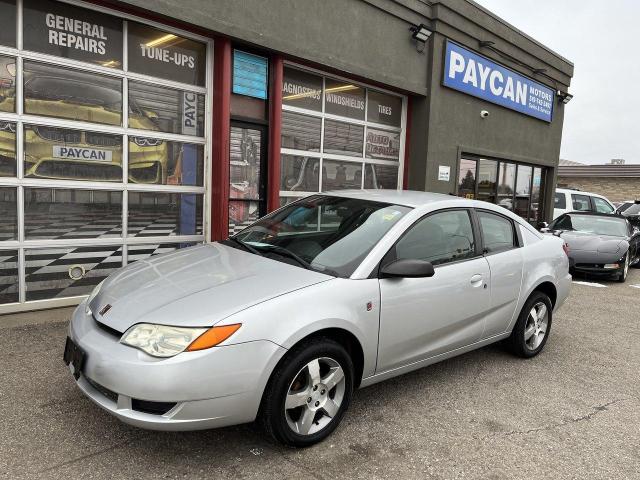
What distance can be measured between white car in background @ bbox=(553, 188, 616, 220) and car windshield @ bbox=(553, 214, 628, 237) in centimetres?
389

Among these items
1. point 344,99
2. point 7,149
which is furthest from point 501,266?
point 344,99

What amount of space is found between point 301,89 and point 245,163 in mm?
1689

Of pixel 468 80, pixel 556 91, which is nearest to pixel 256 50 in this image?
pixel 468 80

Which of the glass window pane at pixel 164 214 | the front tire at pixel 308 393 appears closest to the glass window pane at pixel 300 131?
the glass window pane at pixel 164 214

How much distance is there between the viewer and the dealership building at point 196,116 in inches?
210

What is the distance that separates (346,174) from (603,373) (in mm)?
5367

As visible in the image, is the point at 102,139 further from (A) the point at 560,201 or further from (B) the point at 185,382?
(A) the point at 560,201

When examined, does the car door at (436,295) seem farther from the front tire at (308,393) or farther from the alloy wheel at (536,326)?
the alloy wheel at (536,326)

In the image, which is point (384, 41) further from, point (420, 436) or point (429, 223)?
point (420, 436)

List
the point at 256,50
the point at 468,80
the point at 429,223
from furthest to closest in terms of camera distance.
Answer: the point at 468,80, the point at 256,50, the point at 429,223

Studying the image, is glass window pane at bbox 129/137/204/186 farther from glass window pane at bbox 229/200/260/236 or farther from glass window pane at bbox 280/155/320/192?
glass window pane at bbox 280/155/320/192

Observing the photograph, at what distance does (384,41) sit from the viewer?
8500mm

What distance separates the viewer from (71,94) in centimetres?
556

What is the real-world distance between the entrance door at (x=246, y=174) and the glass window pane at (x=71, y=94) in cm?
158
